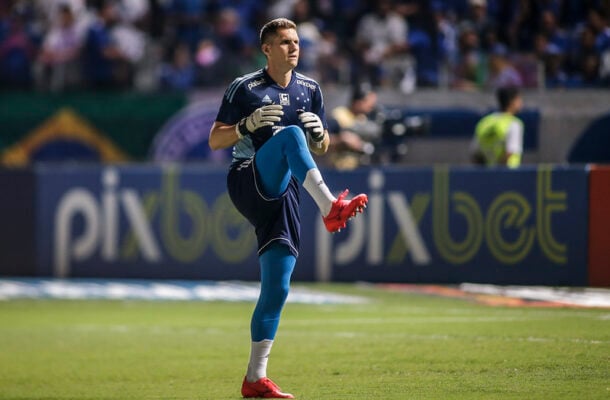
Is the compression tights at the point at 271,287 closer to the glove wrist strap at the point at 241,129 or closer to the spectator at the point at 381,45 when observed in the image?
the glove wrist strap at the point at 241,129

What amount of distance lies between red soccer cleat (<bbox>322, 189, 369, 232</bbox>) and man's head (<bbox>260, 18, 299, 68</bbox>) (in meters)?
1.00

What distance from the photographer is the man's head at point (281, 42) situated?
7.11m

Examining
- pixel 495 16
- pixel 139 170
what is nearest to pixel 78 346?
pixel 139 170

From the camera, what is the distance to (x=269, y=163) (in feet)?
22.9

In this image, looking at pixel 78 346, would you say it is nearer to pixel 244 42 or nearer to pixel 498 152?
pixel 498 152

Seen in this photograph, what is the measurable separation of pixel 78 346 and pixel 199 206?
5858mm

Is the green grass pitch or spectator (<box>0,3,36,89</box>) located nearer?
the green grass pitch

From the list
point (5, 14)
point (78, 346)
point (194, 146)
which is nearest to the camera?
point (78, 346)

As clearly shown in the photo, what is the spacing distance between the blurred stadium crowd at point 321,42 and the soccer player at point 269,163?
880 cm

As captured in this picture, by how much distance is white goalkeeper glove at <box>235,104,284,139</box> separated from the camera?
694 centimetres

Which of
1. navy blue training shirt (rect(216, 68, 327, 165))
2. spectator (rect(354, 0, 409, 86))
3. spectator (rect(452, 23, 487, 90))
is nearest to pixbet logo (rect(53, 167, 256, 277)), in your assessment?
spectator (rect(354, 0, 409, 86))

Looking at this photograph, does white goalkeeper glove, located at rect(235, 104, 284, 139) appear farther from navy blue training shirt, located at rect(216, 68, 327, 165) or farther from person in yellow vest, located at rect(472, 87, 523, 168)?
person in yellow vest, located at rect(472, 87, 523, 168)

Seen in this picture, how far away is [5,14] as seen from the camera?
21.9 meters

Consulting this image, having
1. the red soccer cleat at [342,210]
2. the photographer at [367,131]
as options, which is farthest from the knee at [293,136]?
the photographer at [367,131]
